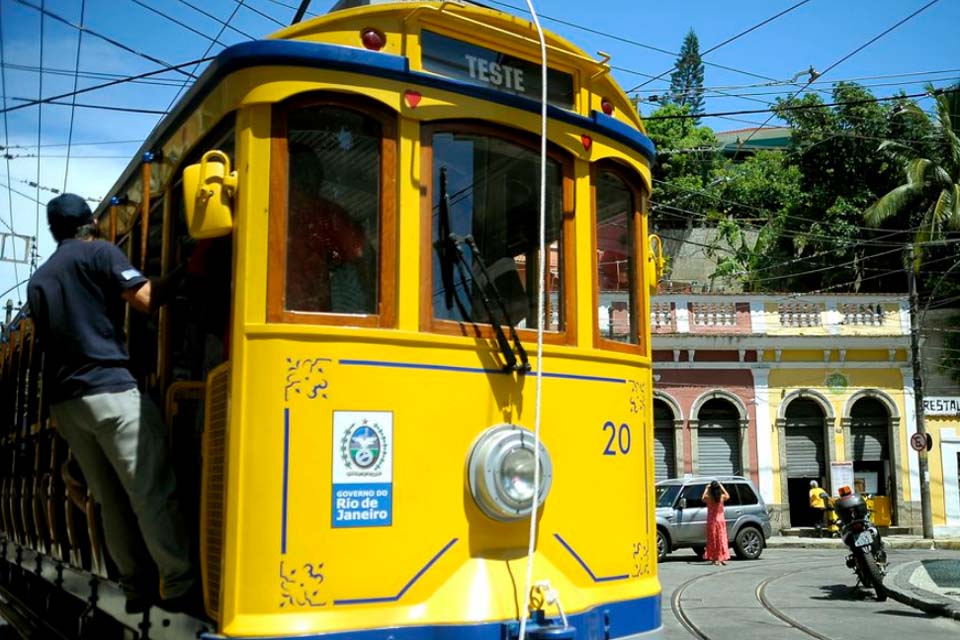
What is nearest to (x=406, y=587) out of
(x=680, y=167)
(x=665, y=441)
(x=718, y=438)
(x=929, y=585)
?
(x=929, y=585)

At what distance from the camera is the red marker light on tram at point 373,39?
4.16m

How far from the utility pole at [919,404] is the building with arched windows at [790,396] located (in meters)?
0.64

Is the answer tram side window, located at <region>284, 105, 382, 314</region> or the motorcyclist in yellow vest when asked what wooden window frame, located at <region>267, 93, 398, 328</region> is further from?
the motorcyclist in yellow vest

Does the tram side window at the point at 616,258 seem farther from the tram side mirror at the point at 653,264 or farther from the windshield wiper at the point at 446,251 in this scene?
the windshield wiper at the point at 446,251

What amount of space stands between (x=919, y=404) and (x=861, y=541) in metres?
13.2

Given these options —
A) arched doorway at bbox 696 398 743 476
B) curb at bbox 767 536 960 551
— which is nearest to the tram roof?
curb at bbox 767 536 960 551

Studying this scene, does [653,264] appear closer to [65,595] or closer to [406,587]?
[406,587]

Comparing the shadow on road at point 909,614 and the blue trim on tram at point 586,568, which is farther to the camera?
the shadow on road at point 909,614

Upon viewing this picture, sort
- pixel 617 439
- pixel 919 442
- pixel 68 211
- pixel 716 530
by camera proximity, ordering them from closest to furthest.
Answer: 1. pixel 68 211
2. pixel 617 439
3. pixel 716 530
4. pixel 919 442

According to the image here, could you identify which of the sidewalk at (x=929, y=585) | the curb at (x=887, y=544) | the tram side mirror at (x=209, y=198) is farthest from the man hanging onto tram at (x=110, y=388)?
the curb at (x=887, y=544)

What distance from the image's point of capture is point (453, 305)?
4309mm

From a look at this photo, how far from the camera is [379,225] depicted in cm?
419

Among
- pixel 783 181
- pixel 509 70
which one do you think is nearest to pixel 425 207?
pixel 509 70

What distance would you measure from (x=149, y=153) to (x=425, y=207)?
182cm
